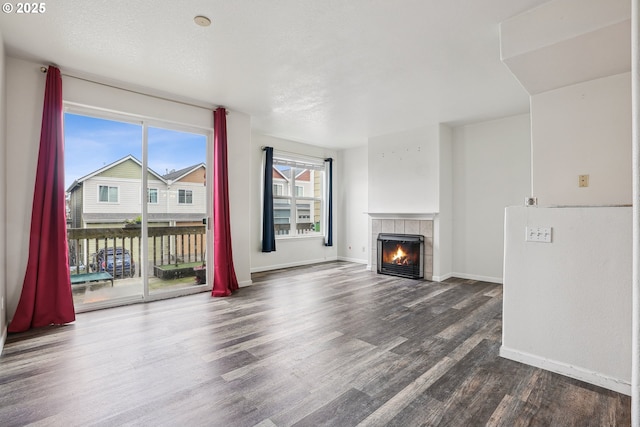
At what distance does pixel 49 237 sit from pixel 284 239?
12.9ft

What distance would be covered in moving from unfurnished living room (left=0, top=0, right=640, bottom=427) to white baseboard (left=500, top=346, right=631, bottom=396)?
0.04ft

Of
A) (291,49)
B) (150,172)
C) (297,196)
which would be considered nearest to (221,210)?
(150,172)

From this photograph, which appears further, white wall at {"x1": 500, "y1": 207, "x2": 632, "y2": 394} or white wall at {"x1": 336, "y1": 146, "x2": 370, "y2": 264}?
white wall at {"x1": 336, "y1": 146, "x2": 370, "y2": 264}

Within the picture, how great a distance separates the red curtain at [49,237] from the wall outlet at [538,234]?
431 cm

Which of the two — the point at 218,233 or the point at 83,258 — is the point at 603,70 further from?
the point at 83,258

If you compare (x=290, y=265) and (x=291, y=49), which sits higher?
(x=291, y=49)

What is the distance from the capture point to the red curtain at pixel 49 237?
10.1 feet

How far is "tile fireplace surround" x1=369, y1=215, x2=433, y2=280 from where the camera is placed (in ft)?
17.7

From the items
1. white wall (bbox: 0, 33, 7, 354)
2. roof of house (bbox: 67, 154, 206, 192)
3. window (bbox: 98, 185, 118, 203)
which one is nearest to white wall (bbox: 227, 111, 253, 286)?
roof of house (bbox: 67, 154, 206, 192)

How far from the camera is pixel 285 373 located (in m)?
2.24

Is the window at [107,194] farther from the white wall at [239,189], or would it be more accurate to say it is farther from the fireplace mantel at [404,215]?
the fireplace mantel at [404,215]

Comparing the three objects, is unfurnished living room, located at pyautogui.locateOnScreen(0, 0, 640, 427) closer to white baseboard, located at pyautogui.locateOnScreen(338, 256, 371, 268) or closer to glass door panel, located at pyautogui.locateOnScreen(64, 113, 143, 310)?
glass door panel, located at pyautogui.locateOnScreen(64, 113, 143, 310)

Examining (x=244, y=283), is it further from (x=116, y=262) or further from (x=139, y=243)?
(x=116, y=262)

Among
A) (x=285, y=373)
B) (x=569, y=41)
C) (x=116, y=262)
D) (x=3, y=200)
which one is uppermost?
(x=569, y=41)
